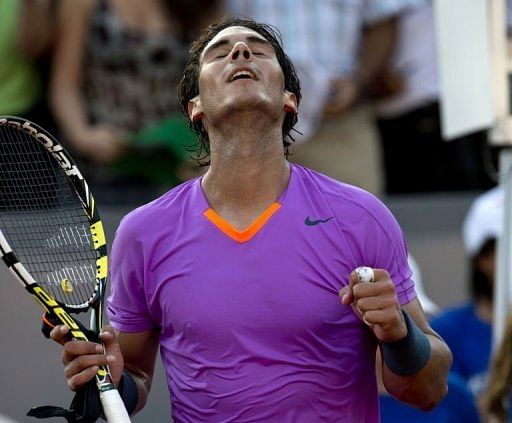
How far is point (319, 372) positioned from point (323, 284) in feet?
0.66

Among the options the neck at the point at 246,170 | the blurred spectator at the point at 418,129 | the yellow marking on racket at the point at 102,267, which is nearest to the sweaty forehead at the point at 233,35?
the neck at the point at 246,170

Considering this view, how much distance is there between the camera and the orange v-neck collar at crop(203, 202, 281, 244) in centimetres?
323

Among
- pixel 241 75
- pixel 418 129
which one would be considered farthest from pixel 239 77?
pixel 418 129

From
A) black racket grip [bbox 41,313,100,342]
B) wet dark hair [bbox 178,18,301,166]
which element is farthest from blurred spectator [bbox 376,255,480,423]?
black racket grip [bbox 41,313,100,342]

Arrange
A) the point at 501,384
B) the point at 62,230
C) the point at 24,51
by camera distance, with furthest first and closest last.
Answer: the point at 24,51 < the point at 501,384 < the point at 62,230

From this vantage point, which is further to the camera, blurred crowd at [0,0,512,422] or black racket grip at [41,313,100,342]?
blurred crowd at [0,0,512,422]

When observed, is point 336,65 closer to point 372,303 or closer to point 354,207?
point 354,207

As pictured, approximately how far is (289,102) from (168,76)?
10.1 ft

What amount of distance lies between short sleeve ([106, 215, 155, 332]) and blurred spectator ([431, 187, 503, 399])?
257 centimetres

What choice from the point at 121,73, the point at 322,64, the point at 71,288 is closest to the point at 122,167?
the point at 121,73

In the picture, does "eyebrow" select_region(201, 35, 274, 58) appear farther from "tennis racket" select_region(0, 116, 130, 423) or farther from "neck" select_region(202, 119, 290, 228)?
"tennis racket" select_region(0, 116, 130, 423)

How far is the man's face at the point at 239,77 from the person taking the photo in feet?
10.8

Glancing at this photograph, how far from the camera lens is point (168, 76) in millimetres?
6445

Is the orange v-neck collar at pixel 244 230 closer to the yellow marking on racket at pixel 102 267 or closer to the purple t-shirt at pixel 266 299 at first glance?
the purple t-shirt at pixel 266 299
